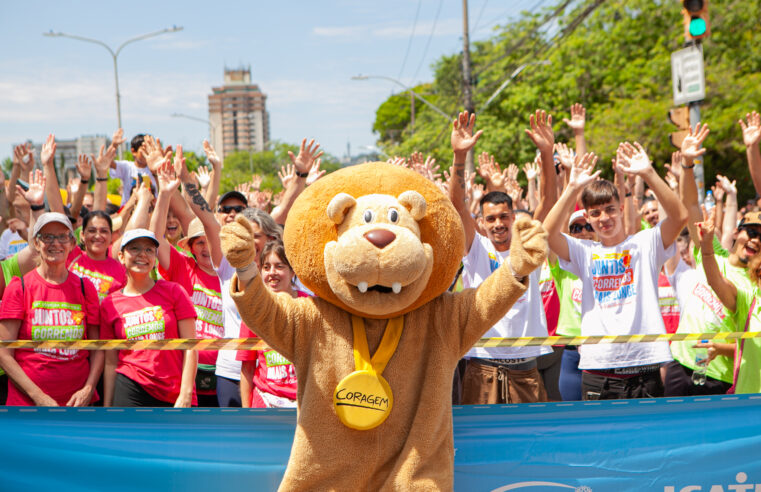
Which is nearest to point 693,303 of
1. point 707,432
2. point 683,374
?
point 683,374

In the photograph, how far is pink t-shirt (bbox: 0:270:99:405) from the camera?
422 cm

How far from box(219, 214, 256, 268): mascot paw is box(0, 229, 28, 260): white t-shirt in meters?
4.85

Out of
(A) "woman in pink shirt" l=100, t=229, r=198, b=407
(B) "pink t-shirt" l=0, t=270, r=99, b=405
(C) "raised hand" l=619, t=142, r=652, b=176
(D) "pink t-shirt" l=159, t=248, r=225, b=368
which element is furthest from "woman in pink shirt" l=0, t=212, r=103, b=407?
(C) "raised hand" l=619, t=142, r=652, b=176

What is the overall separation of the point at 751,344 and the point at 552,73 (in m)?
25.5

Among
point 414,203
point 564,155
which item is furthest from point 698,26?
point 414,203

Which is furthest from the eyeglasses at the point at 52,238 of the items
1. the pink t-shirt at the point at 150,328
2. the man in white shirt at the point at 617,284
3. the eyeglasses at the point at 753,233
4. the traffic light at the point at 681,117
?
the traffic light at the point at 681,117

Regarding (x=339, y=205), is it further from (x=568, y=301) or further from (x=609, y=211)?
(x=568, y=301)

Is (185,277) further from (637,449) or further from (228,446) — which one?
(637,449)

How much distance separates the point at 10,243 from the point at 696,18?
25.0 feet

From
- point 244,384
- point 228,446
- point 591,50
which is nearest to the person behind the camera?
point 228,446

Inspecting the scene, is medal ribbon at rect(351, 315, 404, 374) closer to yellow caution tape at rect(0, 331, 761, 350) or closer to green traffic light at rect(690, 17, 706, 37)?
yellow caution tape at rect(0, 331, 761, 350)

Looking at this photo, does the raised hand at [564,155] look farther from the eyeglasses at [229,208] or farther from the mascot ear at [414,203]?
the mascot ear at [414,203]

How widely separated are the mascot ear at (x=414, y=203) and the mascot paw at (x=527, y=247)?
38cm

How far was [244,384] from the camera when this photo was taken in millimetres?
4285
